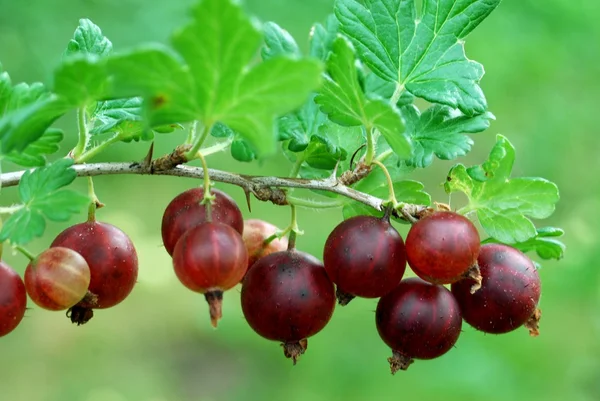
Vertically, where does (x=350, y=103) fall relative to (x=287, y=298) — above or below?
above

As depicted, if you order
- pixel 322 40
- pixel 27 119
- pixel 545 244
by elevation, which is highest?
pixel 322 40

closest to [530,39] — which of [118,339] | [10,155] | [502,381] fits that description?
[502,381]

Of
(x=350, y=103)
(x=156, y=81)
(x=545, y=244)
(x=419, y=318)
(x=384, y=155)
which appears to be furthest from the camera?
(x=545, y=244)

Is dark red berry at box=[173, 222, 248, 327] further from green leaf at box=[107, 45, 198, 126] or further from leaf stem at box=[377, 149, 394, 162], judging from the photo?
leaf stem at box=[377, 149, 394, 162]

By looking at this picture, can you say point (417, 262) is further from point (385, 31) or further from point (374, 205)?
point (385, 31)

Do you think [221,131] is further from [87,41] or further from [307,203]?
[87,41]

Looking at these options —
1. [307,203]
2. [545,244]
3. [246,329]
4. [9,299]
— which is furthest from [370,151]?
[246,329]

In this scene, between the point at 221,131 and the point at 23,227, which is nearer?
the point at 23,227

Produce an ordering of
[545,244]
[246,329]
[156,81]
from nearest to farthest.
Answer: [156,81]
[545,244]
[246,329]

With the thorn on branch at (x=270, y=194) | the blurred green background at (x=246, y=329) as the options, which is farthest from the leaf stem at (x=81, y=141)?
the blurred green background at (x=246, y=329)
